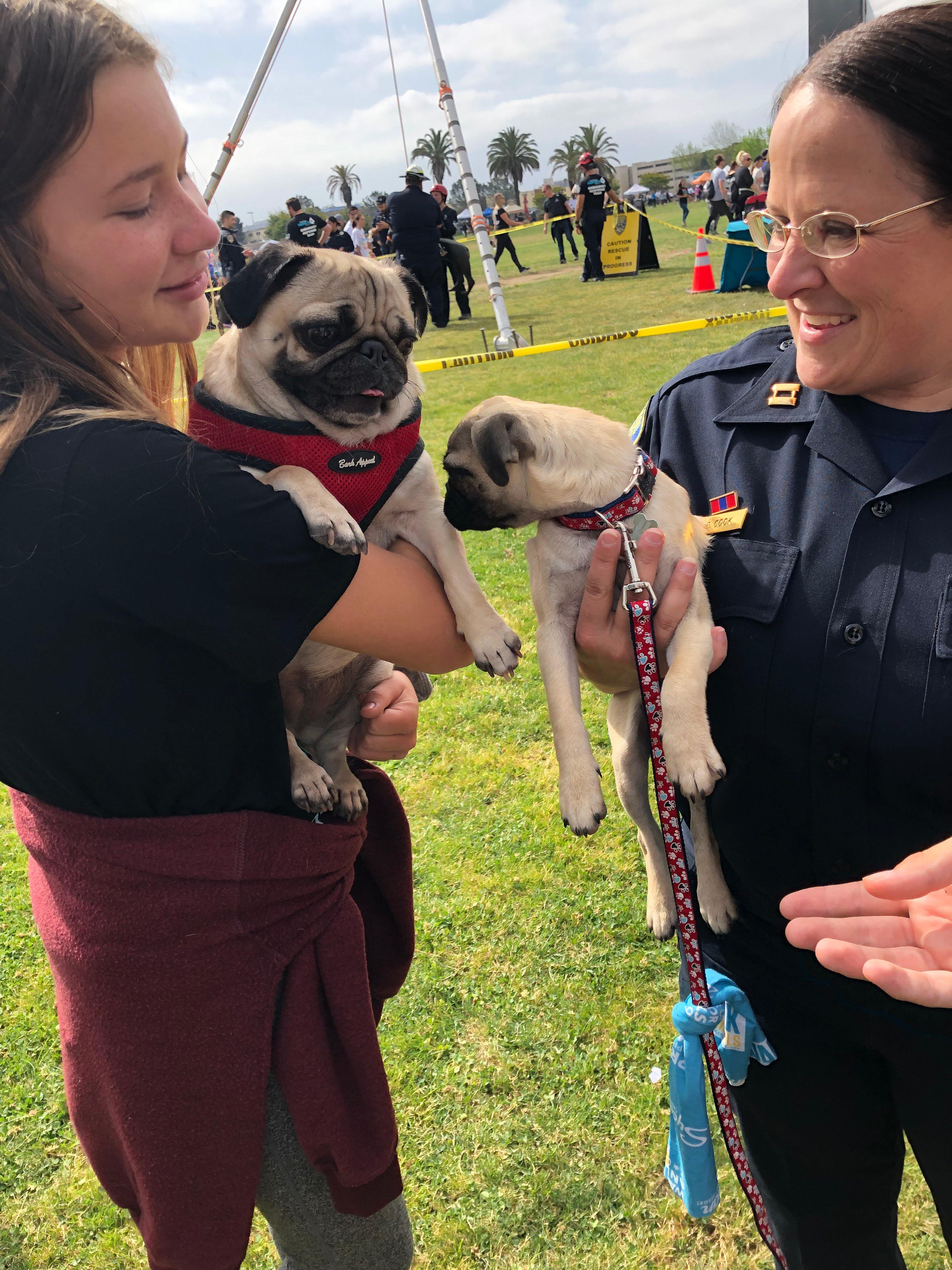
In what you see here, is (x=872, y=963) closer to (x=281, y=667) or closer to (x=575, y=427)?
(x=281, y=667)

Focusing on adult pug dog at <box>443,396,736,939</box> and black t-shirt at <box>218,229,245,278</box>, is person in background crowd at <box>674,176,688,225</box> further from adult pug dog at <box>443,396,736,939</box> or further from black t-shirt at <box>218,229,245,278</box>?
adult pug dog at <box>443,396,736,939</box>

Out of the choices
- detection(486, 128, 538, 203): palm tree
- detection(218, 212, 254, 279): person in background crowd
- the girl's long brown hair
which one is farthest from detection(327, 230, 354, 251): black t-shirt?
detection(486, 128, 538, 203): palm tree

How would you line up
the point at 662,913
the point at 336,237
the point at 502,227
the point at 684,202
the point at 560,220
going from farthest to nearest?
the point at 684,202
the point at 502,227
the point at 560,220
the point at 336,237
the point at 662,913

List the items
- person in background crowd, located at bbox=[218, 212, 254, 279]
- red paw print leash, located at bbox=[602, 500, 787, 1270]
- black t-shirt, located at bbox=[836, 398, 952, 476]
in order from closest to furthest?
black t-shirt, located at bbox=[836, 398, 952, 476], red paw print leash, located at bbox=[602, 500, 787, 1270], person in background crowd, located at bbox=[218, 212, 254, 279]

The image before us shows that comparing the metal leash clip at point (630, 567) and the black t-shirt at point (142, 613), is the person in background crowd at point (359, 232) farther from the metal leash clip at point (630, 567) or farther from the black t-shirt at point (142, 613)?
the black t-shirt at point (142, 613)

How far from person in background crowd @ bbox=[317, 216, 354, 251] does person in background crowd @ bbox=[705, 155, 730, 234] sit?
470 inches

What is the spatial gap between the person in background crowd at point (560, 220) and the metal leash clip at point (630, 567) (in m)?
29.8

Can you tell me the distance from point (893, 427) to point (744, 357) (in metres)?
0.48

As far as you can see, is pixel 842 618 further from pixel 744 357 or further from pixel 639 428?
pixel 639 428

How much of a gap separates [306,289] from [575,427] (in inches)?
33.2

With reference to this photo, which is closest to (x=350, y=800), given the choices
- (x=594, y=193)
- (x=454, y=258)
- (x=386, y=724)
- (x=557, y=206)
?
(x=386, y=724)

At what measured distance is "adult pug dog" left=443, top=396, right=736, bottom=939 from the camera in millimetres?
2248

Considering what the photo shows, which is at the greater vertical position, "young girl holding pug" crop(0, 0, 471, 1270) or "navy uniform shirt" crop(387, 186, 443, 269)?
"young girl holding pug" crop(0, 0, 471, 1270)

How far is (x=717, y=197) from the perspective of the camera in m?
27.7
